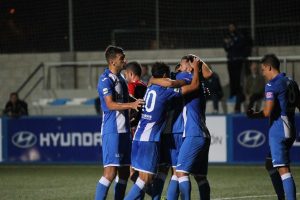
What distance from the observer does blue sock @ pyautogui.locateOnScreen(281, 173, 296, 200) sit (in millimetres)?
10406

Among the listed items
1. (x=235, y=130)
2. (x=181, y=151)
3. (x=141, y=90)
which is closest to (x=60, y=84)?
(x=235, y=130)

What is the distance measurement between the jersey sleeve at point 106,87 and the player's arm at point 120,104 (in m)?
0.07

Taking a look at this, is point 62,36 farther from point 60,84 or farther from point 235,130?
point 235,130

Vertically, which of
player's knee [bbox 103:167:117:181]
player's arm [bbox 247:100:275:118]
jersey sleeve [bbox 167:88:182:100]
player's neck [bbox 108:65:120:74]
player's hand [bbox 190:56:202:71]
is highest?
player's hand [bbox 190:56:202:71]

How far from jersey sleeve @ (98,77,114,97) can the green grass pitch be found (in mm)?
2799

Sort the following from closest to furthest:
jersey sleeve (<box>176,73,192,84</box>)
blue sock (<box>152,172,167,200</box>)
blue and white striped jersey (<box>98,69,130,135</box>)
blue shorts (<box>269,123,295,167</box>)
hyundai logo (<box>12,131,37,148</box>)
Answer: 1. jersey sleeve (<box>176,73,192,84</box>)
2. blue and white striped jersey (<box>98,69,130,135</box>)
3. blue shorts (<box>269,123,295,167</box>)
4. blue sock (<box>152,172,167,200</box>)
5. hyundai logo (<box>12,131,37,148</box>)

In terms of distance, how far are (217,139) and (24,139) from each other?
184 inches

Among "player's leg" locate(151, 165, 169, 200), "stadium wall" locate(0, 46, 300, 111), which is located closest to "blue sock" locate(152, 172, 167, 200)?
"player's leg" locate(151, 165, 169, 200)

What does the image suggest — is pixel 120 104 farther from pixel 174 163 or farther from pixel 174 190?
pixel 174 190

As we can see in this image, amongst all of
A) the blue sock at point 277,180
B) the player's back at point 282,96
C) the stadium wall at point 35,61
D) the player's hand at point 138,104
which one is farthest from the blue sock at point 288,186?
the stadium wall at point 35,61

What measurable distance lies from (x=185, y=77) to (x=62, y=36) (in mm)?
13307

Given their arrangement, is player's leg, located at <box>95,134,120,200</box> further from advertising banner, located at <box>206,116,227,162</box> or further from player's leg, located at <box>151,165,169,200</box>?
advertising banner, located at <box>206,116,227,162</box>

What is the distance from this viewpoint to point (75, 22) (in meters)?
22.8

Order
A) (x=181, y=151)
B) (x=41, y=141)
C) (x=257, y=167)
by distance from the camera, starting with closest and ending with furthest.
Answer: (x=181, y=151) → (x=257, y=167) → (x=41, y=141)
